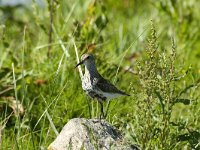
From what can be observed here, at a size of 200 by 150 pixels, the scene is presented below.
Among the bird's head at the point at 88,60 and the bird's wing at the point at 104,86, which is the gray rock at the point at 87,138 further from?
the bird's head at the point at 88,60

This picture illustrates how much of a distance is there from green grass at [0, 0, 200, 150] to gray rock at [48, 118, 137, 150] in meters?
0.13

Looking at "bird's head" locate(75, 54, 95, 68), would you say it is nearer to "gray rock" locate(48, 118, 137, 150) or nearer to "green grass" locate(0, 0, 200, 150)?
"green grass" locate(0, 0, 200, 150)

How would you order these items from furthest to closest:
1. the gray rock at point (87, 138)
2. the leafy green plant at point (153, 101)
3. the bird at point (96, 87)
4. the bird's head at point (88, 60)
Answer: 1. the bird's head at point (88, 60)
2. the bird at point (96, 87)
3. the gray rock at point (87, 138)
4. the leafy green plant at point (153, 101)

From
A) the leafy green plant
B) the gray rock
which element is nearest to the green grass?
the leafy green plant

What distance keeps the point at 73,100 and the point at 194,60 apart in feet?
8.05

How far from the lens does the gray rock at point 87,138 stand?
13.7 ft

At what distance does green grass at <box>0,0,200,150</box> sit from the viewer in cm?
424

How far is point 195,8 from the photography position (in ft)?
28.6

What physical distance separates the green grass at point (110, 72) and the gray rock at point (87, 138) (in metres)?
0.13

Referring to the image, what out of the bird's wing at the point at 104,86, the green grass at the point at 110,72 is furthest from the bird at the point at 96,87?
the green grass at the point at 110,72

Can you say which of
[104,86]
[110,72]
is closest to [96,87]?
[104,86]

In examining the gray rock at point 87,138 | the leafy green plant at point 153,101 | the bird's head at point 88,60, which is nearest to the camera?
the leafy green plant at point 153,101

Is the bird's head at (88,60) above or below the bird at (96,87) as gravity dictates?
above

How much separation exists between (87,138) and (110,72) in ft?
7.36
